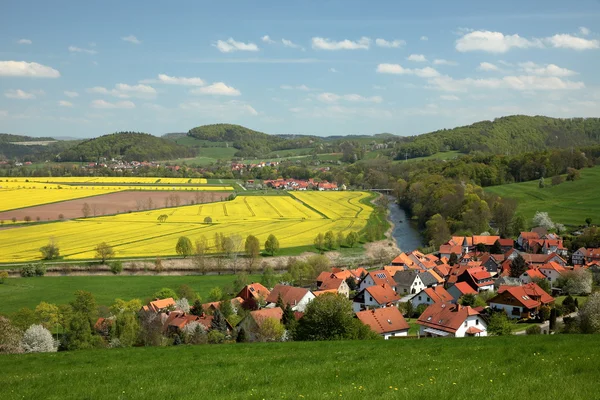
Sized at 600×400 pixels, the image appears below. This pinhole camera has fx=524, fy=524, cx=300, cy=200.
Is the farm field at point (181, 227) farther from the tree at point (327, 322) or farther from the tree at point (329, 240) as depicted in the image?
the tree at point (327, 322)

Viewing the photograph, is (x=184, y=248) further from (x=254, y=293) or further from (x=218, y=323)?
(x=218, y=323)

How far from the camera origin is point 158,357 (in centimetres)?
1482

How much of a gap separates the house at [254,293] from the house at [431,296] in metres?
10.9

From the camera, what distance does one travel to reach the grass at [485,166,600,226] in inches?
2869

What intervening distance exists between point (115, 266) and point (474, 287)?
108ft

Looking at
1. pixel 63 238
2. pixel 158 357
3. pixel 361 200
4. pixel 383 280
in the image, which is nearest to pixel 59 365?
pixel 158 357

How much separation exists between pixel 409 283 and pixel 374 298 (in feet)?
22.6

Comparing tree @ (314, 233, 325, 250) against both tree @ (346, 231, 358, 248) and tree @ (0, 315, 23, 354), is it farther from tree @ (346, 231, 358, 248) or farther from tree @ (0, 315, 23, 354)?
tree @ (0, 315, 23, 354)

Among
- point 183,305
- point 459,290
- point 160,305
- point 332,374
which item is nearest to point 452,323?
point 459,290

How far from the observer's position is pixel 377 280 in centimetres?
4344

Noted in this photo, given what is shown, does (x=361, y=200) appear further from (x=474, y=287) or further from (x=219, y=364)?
(x=219, y=364)

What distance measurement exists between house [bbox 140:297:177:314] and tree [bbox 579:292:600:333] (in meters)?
24.3

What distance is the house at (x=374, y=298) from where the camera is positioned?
39094mm

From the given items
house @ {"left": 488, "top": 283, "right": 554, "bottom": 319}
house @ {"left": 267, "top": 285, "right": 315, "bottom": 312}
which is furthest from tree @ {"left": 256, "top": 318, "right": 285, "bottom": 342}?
house @ {"left": 488, "top": 283, "right": 554, "bottom": 319}
